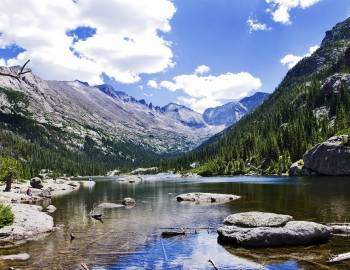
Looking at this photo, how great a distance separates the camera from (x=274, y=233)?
36188mm

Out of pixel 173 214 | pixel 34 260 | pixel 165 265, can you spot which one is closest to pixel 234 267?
pixel 165 265

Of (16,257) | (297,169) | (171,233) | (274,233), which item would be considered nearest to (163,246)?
(171,233)

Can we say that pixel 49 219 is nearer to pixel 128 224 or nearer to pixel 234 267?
pixel 128 224

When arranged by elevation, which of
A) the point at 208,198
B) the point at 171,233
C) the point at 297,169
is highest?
the point at 297,169

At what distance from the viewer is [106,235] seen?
45.5 meters

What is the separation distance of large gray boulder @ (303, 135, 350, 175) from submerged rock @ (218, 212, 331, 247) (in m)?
126

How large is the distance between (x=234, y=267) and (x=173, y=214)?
31523 millimetres

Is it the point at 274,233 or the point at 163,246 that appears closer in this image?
the point at 274,233

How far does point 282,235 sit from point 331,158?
13234cm

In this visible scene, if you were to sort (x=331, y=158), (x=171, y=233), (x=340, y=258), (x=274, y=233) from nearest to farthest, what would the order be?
(x=340, y=258)
(x=274, y=233)
(x=171, y=233)
(x=331, y=158)

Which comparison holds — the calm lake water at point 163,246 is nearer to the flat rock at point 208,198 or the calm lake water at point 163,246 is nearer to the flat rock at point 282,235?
the flat rock at point 282,235

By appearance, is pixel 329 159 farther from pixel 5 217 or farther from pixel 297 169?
pixel 5 217

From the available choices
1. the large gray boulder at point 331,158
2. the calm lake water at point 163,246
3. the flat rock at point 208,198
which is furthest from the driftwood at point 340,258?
the large gray boulder at point 331,158

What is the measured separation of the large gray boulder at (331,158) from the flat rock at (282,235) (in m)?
126
